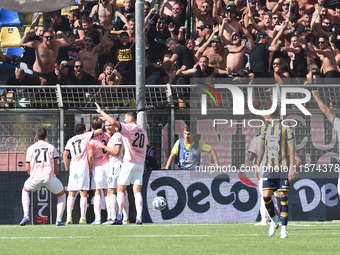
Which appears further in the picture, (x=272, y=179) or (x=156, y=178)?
(x=156, y=178)

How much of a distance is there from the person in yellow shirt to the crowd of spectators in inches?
93.8

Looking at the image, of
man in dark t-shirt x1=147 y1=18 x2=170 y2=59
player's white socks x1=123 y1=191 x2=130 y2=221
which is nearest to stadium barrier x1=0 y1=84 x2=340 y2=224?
player's white socks x1=123 y1=191 x2=130 y2=221

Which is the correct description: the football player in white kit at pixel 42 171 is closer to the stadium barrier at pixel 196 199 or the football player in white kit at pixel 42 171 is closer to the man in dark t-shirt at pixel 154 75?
the stadium barrier at pixel 196 199

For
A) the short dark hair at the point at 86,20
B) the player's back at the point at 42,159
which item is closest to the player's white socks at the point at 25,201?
the player's back at the point at 42,159

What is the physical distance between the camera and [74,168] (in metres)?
13.3

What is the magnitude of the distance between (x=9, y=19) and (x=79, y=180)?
953 cm

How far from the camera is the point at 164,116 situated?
529 inches

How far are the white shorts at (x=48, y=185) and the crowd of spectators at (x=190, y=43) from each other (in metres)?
3.29

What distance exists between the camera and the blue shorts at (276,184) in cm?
930

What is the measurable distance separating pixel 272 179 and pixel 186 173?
449 cm

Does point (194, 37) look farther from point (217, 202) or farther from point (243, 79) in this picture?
point (217, 202)

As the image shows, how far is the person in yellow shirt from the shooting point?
1349 centimetres

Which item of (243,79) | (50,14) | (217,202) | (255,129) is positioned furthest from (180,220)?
(50,14)

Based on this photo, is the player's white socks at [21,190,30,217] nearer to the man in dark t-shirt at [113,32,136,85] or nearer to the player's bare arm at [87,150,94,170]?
the player's bare arm at [87,150,94,170]
